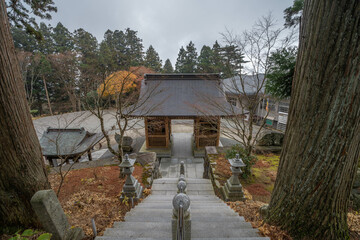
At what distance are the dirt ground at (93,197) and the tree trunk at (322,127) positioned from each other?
243 cm

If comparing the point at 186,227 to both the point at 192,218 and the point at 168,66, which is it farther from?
the point at 168,66

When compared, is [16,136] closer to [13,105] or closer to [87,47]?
[13,105]

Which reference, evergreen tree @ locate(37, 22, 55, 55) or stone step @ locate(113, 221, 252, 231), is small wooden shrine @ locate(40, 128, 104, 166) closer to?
stone step @ locate(113, 221, 252, 231)

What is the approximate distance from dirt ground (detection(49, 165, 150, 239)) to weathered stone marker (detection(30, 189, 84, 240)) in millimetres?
366

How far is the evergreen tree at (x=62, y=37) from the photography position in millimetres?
22891

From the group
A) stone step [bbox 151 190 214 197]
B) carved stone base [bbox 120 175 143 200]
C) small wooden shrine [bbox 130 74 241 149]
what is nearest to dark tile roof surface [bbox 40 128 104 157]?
small wooden shrine [bbox 130 74 241 149]

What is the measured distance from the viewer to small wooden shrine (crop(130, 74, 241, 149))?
330 inches

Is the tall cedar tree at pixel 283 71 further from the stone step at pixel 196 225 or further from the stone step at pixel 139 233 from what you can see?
the stone step at pixel 139 233

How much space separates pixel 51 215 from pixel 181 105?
7814 millimetres

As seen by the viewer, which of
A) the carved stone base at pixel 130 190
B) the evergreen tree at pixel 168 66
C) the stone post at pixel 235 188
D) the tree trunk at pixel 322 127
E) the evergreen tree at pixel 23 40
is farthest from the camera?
the evergreen tree at pixel 168 66

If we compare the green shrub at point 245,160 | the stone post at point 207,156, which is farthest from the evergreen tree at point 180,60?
the green shrub at point 245,160

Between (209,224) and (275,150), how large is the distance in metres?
7.45

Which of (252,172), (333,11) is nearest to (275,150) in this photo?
(252,172)

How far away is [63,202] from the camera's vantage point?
12.0 feet
